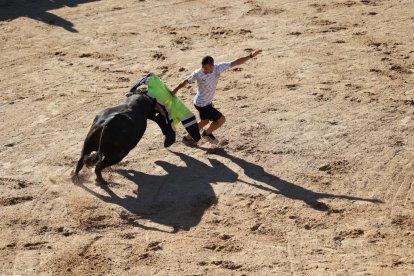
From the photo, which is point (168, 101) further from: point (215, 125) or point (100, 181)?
point (100, 181)

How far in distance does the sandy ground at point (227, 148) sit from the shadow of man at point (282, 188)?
3cm

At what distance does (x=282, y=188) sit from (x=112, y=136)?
7.58ft

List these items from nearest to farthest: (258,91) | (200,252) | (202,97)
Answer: (200,252) < (202,97) < (258,91)

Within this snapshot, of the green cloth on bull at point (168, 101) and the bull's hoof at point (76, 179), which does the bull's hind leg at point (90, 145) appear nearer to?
the bull's hoof at point (76, 179)

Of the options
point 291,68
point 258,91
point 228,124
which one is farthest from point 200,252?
point 291,68

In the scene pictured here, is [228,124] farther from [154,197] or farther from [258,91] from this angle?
[154,197]

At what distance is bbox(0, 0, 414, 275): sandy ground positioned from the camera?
9.69 metres

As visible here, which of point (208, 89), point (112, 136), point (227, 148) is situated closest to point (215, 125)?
point (227, 148)

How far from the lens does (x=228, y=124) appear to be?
12.9 metres

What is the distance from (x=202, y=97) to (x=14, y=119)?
10.9 ft

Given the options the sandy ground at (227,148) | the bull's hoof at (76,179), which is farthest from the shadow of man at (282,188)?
the bull's hoof at (76,179)

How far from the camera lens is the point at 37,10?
18609mm

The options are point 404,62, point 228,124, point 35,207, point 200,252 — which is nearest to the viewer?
point 200,252

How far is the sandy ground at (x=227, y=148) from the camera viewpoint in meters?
9.69
